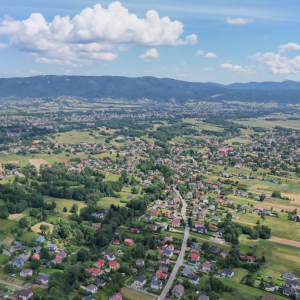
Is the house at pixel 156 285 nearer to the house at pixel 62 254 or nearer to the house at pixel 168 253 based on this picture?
the house at pixel 168 253

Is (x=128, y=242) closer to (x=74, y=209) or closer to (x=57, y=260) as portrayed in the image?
(x=57, y=260)

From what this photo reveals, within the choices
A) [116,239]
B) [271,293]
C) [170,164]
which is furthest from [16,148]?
[271,293]

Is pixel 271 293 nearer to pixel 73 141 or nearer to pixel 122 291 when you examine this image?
pixel 122 291

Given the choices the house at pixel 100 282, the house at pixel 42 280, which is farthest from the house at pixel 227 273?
the house at pixel 42 280

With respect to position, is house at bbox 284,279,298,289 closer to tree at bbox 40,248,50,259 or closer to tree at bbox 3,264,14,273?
tree at bbox 40,248,50,259

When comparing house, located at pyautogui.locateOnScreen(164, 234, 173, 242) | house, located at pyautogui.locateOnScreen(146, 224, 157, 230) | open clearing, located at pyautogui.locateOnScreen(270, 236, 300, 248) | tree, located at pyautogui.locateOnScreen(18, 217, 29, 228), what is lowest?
open clearing, located at pyautogui.locateOnScreen(270, 236, 300, 248)

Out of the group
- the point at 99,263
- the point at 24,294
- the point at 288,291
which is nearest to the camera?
the point at 24,294

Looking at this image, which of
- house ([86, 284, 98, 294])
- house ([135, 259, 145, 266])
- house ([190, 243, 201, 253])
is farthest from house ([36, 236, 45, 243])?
house ([190, 243, 201, 253])

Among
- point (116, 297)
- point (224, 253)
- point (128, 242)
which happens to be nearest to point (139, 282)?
point (116, 297)
